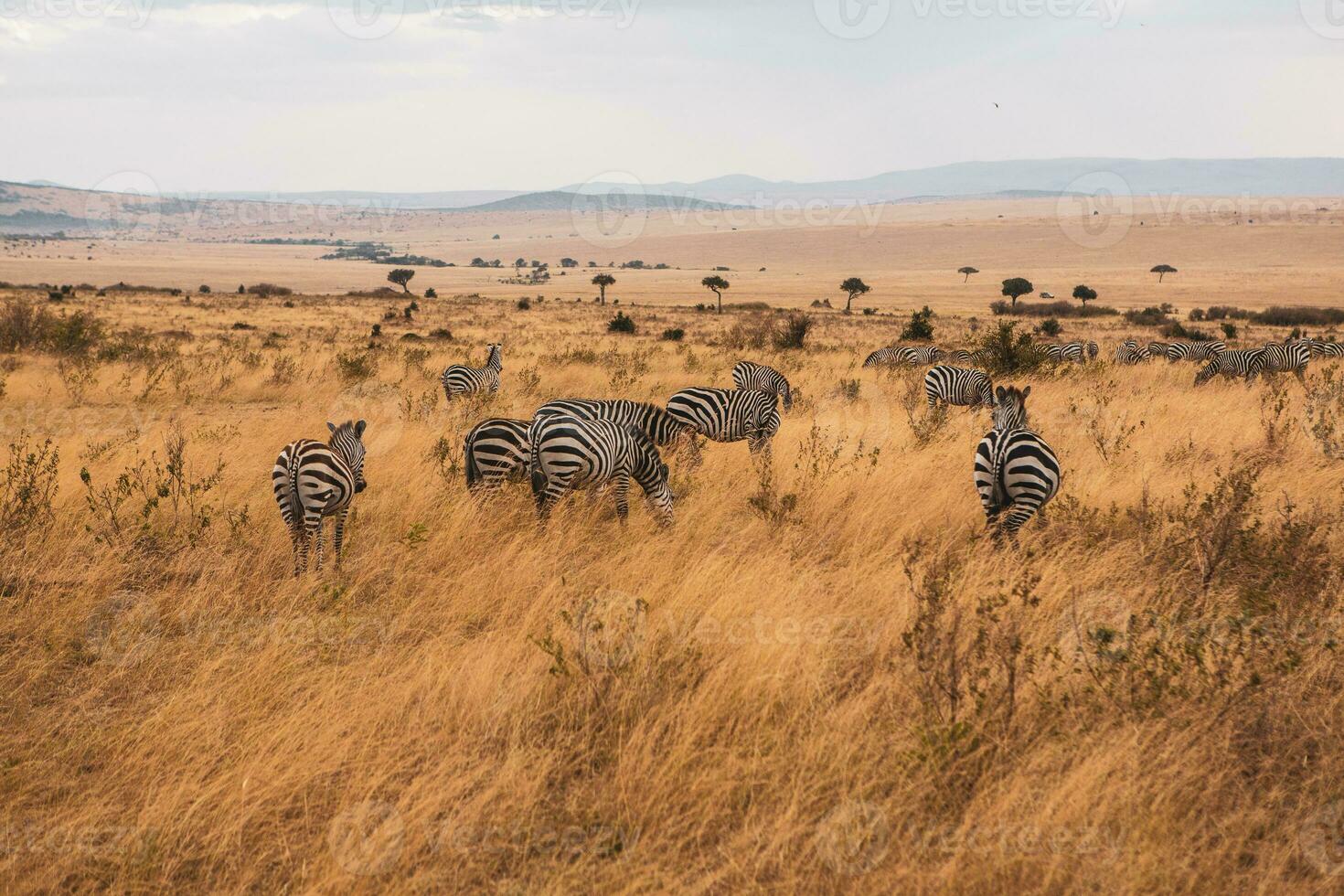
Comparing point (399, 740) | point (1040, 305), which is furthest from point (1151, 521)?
point (1040, 305)

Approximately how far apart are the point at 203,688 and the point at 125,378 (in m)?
16.4

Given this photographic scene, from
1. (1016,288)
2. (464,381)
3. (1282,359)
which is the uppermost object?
(1016,288)

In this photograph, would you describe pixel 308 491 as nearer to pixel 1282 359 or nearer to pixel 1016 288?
pixel 1282 359

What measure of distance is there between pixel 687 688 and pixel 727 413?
7120 millimetres

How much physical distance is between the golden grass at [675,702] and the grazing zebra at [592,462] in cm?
39

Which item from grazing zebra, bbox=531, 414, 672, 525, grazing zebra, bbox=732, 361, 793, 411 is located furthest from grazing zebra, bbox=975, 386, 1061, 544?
grazing zebra, bbox=732, 361, 793, 411

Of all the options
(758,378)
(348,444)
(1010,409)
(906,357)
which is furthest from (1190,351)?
(348,444)

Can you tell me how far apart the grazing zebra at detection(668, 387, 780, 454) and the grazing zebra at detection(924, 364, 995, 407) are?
562cm

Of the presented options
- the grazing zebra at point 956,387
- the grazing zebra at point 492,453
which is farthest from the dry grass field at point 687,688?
the grazing zebra at point 956,387

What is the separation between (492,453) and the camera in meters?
8.62

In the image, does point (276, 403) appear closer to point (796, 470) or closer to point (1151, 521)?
point (796, 470)

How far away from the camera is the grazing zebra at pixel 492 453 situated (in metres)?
8.62

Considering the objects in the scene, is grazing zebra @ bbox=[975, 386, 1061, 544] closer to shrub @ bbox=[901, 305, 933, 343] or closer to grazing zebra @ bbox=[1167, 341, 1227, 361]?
grazing zebra @ bbox=[1167, 341, 1227, 361]

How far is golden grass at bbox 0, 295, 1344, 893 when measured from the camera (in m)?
3.60
